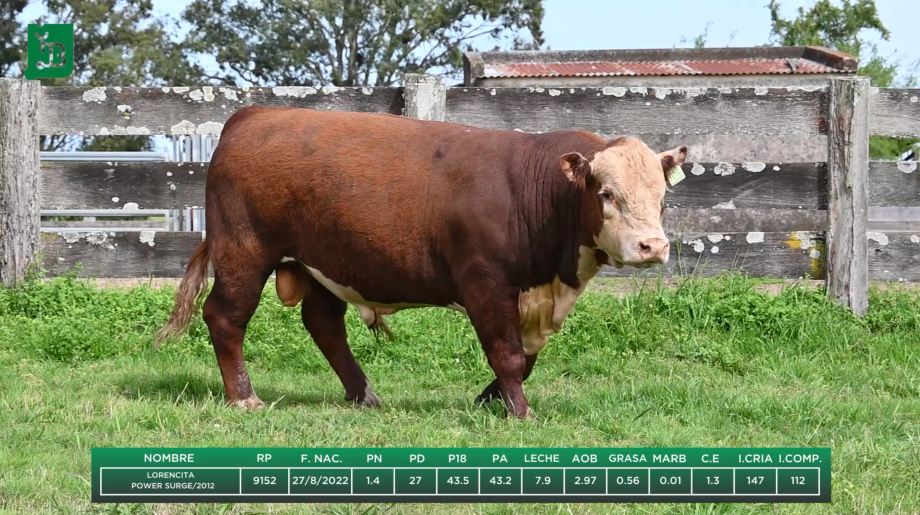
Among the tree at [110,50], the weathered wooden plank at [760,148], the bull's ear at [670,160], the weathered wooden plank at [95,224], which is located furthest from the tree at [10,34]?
the bull's ear at [670,160]

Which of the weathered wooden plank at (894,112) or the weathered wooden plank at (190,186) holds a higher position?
the weathered wooden plank at (894,112)

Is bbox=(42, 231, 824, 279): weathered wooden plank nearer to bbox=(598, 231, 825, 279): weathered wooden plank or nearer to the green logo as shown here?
bbox=(598, 231, 825, 279): weathered wooden plank

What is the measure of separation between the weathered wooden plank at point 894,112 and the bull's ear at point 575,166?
3.90 meters

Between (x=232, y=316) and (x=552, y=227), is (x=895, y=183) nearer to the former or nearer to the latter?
(x=552, y=227)

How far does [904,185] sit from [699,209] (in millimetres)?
1559

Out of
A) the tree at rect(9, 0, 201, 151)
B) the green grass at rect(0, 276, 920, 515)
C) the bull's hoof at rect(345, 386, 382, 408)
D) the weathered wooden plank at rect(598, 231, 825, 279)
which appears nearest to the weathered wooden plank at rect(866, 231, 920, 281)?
the green grass at rect(0, 276, 920, 515)

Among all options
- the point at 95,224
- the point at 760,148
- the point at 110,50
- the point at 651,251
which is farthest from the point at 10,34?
the point at 651,251

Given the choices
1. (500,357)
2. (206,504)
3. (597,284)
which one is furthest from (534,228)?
(597,284)

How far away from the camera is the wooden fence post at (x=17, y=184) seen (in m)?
7.79

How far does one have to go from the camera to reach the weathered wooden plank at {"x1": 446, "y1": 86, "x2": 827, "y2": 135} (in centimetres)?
799

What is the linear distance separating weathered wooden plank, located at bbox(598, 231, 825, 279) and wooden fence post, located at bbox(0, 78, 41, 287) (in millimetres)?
4416

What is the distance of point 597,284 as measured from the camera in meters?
8.13

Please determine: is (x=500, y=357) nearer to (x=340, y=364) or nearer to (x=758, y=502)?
(x=340, y=364)

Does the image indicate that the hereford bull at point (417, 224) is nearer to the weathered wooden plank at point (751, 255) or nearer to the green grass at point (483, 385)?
the green grass at point (483, 385)
